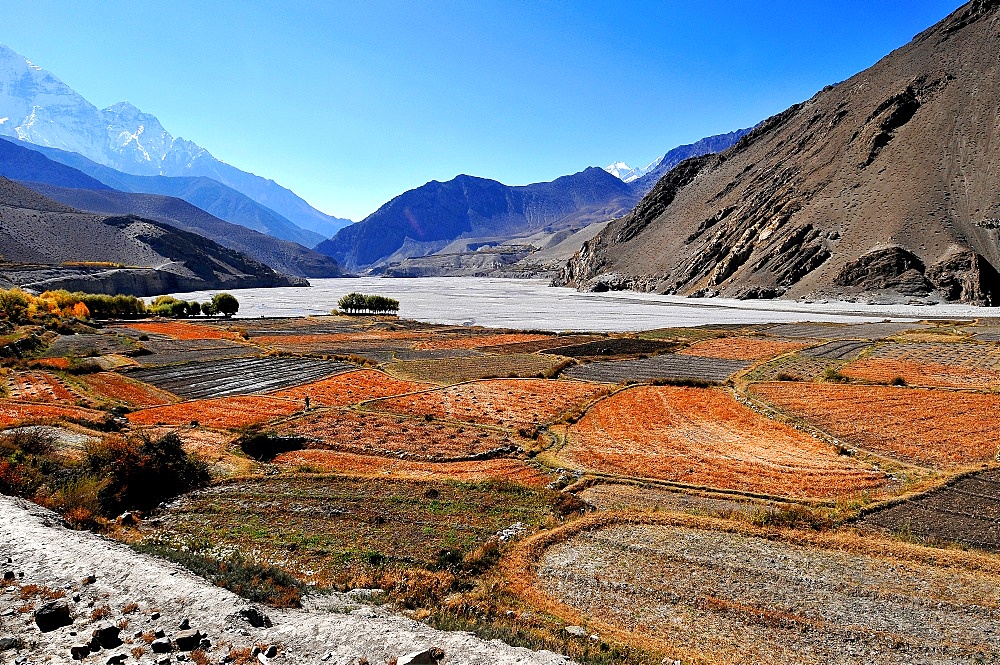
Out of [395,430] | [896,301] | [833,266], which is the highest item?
[833,266]

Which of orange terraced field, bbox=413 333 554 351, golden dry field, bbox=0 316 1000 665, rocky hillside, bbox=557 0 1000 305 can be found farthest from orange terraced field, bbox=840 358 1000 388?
rocky hillside, bbox=557 0 1000 305

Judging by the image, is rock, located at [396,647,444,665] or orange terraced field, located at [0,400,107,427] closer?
rock, located at [396,647,444,665]

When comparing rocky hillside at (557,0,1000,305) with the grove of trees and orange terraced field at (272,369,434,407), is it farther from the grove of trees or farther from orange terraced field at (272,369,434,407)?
orange terraced field at (272,369,434,407)

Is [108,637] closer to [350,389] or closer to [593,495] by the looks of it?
[593,495]

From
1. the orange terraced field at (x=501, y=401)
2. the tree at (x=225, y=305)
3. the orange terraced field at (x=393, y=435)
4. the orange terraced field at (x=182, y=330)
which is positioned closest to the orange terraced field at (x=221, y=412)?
the orange terraced field at (x=393, y=435)

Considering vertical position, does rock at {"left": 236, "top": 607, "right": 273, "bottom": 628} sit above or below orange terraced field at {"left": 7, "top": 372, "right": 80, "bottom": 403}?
above

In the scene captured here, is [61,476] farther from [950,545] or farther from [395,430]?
[950,545]

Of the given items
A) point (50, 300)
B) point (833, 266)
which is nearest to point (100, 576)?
point (50, 300)
